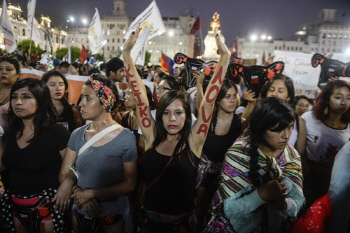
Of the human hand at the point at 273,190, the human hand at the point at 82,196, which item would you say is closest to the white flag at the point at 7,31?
the human hand at the point at 82,196

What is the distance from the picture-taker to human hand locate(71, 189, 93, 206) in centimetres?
223

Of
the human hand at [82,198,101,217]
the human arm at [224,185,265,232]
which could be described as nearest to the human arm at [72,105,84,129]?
the human hand at [82,198,101,217]

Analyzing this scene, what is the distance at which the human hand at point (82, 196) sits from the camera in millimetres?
2227

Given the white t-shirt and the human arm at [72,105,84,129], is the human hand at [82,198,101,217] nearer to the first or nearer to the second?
the human arm at [72,105,84,129]

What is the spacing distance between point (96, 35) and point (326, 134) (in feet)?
30.3

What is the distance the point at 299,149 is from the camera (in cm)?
339

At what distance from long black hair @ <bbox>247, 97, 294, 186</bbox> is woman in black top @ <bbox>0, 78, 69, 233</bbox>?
2045mm

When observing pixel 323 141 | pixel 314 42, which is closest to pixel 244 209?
pixel 323 141

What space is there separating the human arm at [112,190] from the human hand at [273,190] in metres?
1.26

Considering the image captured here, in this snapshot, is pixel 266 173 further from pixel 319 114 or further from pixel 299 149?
pixel 319 114

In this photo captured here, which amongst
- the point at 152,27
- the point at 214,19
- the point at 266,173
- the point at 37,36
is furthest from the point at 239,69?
the point at 214,19

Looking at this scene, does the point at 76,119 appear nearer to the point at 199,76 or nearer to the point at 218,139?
the point at 199,76

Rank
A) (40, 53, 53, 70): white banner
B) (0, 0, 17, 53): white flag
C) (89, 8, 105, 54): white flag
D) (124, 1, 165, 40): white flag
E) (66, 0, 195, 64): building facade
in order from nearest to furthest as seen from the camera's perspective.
Answer: 1. (124, 1, 165, 40): white flag
2. (0, 0, 17, 53): white flag
3. (89, 8, 105, 54): white flag
4. (40, 53, 53, 70): white banner
5. (66, 0, 195, 64): building facade

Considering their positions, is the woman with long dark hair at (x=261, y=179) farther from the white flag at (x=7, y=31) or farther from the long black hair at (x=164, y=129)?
the white flag at (x=7, y=31)
